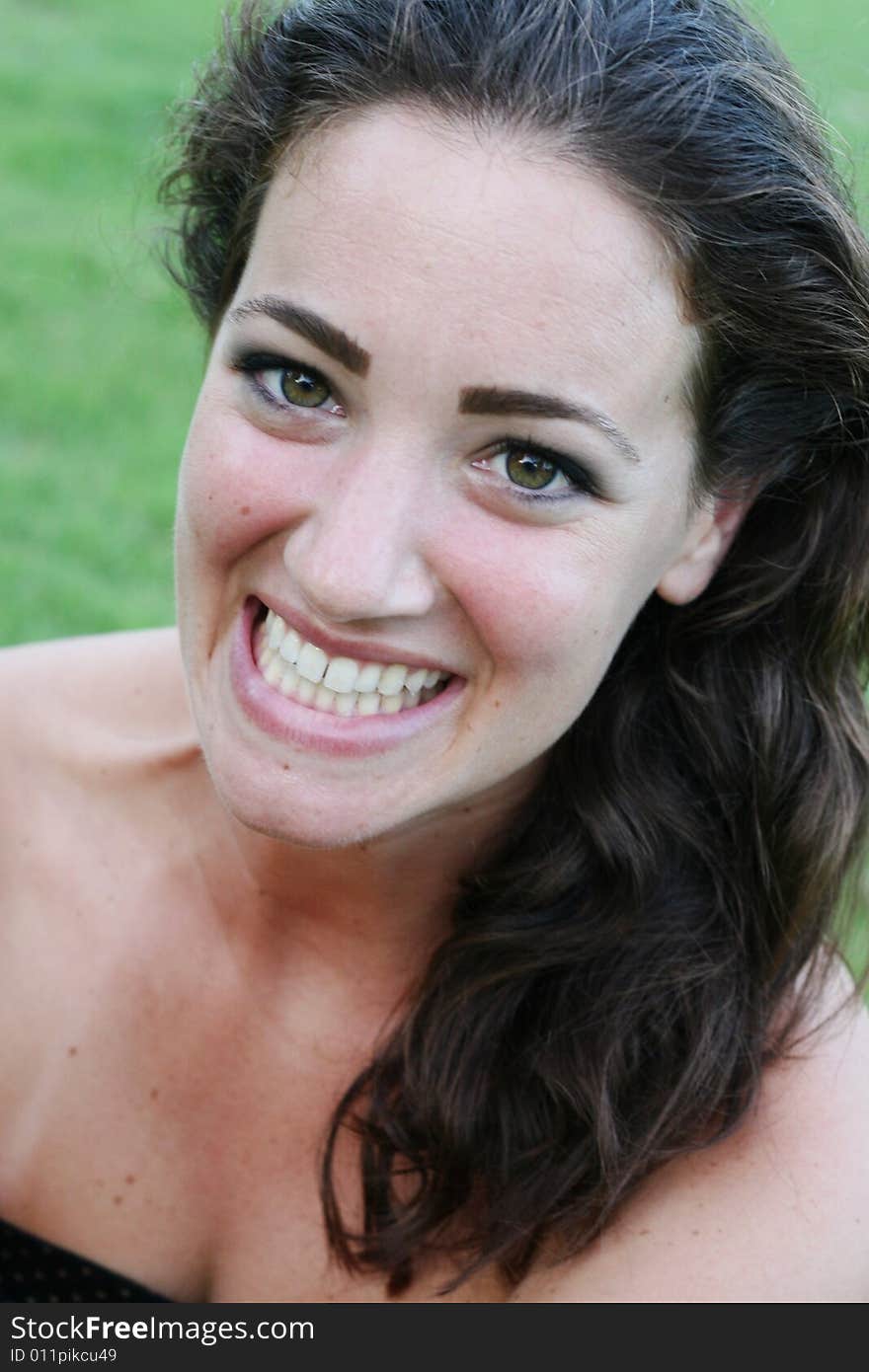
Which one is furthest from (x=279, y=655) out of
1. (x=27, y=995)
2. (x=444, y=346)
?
(x=27, y=995)

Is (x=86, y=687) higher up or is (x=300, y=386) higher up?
(x=300, y=386)

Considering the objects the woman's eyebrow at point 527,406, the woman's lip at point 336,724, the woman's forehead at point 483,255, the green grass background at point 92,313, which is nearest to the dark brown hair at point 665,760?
the woman's forehead at point 483,255

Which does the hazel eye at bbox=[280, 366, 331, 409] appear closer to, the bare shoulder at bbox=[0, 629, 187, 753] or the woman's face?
the woman's face

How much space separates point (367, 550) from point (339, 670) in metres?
0.21

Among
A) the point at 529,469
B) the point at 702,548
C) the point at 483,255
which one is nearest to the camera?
the point at 483,255

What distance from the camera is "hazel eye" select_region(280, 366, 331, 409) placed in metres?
2.36

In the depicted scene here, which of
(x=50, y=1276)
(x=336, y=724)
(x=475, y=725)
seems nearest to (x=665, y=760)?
(x=475, y=725)

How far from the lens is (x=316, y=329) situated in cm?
231

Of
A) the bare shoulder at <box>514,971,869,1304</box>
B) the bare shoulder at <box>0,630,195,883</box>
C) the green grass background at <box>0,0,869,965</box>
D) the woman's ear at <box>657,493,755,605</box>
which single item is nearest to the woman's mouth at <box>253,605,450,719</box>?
the woman's ear at <box>657,493,755,605</box>

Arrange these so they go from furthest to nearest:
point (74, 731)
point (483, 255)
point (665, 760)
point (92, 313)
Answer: point (92, 313), point (74, 731), point (665, 760), point (483, 255)

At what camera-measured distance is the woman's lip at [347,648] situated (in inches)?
92.4

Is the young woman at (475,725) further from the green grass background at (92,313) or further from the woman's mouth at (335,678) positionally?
the green grass background at (92,313)

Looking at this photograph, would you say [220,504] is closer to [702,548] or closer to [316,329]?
[316,329]

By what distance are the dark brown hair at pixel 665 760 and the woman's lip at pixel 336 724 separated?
1.51 ft
